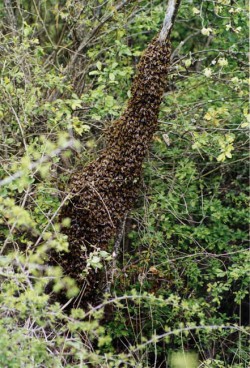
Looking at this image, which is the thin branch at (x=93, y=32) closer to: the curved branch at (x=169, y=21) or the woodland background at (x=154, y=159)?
the woodland background at (x=154, y=159)

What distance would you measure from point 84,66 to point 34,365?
3247mm

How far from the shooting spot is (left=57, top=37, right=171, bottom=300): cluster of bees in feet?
14.6

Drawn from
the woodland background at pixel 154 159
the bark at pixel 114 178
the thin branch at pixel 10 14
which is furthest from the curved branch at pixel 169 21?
the thin branch at pixel 10 14

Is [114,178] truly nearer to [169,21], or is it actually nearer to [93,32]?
[169,21]

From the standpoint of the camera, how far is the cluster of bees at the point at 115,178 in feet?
14.6

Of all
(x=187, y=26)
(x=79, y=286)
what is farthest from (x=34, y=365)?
(x=187, y=26)

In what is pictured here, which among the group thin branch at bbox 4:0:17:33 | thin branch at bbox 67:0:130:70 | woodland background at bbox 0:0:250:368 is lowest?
woodland background at bbox 0:0:250:368

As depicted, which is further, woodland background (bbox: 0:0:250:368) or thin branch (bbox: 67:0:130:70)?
thin branch (bbox: 67:0:130:70)

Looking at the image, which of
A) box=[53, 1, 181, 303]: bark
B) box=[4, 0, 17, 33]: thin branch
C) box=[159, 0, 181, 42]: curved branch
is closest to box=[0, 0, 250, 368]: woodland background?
box=[4, 0, 17, 33]: thin branch

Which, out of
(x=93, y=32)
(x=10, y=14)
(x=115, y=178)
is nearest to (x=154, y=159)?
(x=115, y=178)

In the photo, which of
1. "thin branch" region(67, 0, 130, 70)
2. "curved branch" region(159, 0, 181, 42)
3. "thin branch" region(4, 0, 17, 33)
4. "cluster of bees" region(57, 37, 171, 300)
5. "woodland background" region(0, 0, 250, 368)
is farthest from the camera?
"thin branch" region(4, 0, 17, 33)

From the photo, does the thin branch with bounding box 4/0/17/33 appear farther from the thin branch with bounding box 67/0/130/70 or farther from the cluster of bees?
the cluster of bees

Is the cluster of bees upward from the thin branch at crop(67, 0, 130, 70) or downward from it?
downward

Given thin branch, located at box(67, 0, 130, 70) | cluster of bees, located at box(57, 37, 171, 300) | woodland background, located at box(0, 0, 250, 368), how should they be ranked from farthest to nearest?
thin branch, located at box(67, 0, 130, 70) < woodland background, located at box(0, 0, 250, 368) < cluster of bees, located at box(57, 37, 171, 300)
